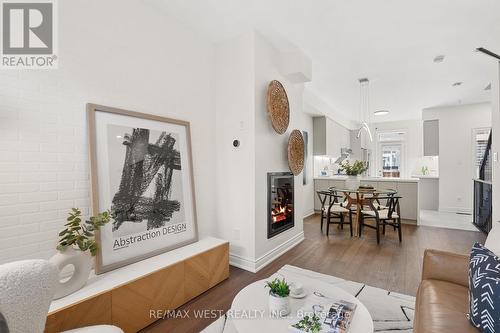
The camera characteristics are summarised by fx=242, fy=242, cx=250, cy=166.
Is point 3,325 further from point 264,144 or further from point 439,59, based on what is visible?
point 439,59

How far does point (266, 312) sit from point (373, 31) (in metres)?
3.32

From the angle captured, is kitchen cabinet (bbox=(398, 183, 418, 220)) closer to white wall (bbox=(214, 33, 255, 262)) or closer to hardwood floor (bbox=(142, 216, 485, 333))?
hardwood floor (bbox=(142, 216, 485, 333))

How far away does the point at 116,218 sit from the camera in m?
2.11

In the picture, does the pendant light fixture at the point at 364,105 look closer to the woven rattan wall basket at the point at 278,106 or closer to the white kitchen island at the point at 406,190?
the white kitchen island at the point at 406,190

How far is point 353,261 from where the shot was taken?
3.17m

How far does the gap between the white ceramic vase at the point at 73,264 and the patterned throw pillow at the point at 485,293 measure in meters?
2.29

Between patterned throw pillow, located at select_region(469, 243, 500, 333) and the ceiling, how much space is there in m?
2.51

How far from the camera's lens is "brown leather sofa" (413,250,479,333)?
47.9 inches

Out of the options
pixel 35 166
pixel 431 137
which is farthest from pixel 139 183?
pixel 431 137

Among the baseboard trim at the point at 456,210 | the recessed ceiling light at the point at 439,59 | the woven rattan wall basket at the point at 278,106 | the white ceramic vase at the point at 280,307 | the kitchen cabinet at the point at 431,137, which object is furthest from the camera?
the kitchen cabinet at the point at 431,137

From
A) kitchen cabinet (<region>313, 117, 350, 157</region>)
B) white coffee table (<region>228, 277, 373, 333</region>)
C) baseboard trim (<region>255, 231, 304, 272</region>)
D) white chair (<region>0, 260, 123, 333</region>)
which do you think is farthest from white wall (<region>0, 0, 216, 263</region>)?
kitchen cabinet (<region>313, 117, 350, 157</region>)

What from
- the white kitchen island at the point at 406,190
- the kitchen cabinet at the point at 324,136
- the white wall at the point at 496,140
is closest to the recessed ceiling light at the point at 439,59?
the white wall at the point at 496,140

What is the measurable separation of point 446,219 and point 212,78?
617 cm

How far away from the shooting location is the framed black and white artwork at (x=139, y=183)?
2049mm
